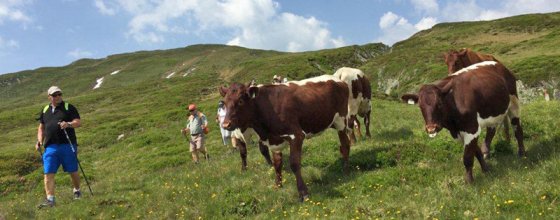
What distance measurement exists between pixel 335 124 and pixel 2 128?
67.1 meters

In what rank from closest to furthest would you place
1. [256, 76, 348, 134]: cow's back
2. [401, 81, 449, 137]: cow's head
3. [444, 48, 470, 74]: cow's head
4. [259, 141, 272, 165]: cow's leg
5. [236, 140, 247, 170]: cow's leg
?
[401, 81, 449, 137]: cow's head → [256, 76, 348, 134]: cow's back → [259, 141, 272, 165]: cow's leg → [236, 140, 247, 170]: cow's leg → [444, 48, 470, 74]: cow's head

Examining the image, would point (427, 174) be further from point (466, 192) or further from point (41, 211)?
point (41, 211)

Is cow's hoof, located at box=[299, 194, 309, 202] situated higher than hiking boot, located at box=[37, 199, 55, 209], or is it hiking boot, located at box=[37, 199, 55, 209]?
hiking boot, located at box=[37, 199, 55, 209]

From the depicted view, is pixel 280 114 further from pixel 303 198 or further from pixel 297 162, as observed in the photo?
pixel 303 198

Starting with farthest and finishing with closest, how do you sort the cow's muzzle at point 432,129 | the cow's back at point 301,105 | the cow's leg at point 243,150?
the cow's leg at point 243,150 < the cow's back at point 301,105 < the cow's muzzle at point 432,129

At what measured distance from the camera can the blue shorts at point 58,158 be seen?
12414 millimetres

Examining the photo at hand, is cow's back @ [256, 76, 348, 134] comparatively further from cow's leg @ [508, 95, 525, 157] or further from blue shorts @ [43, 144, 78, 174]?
blue shorts @ [43, 144, 78, 174]

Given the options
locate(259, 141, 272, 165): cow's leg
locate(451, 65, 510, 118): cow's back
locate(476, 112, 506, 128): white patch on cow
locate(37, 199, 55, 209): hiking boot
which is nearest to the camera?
locate(451, 65, 510, 118): cow's back

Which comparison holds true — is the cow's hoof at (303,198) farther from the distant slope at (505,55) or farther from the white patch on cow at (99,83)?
the white patch on cow at (99,83)

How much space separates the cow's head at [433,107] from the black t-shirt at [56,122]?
367 inches

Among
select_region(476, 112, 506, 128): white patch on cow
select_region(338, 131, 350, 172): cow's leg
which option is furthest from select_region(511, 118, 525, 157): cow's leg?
select_region(338, 131, 350, 172): cow's leg

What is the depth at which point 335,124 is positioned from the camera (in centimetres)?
1203

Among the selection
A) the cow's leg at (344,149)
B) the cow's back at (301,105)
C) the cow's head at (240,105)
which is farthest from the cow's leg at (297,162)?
the cow's leg at (344,149)

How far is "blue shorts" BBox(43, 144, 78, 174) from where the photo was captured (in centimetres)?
1241
